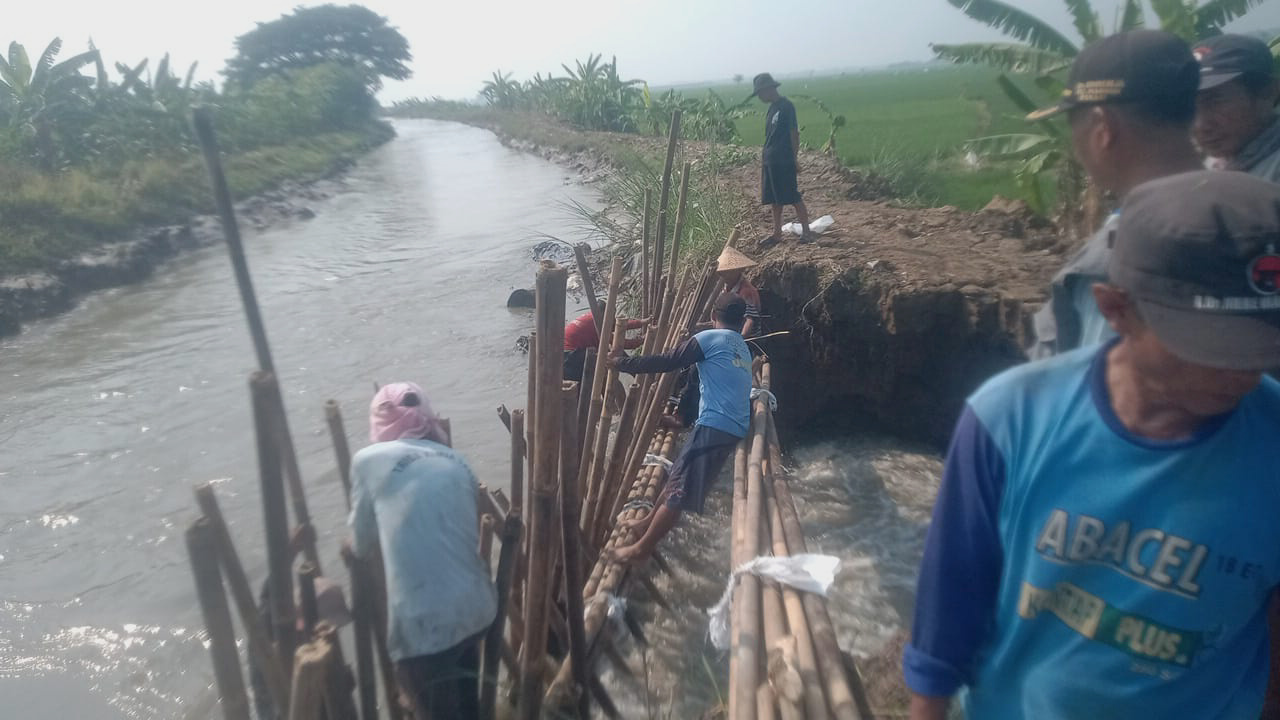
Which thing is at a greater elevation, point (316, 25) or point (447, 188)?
point (316, 25)

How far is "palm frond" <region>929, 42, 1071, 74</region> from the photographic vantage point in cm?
599

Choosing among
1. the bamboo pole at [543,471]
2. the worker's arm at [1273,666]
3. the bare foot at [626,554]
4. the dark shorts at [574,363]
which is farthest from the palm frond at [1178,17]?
the worker's arm at [1273,666]

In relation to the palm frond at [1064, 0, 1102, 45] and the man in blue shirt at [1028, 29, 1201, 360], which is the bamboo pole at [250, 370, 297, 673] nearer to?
the man in blue shirt at [1028, 29, 1201, 360]

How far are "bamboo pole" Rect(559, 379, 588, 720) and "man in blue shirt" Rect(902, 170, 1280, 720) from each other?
4.28 feet

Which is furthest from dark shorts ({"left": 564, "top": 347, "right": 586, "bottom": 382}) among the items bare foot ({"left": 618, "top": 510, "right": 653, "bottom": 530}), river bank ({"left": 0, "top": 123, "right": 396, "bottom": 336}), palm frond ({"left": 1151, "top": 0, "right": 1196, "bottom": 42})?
river bank ({"left": 0, "top": 123, "right": 396, "bottom": 336})

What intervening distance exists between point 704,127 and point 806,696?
1601 cm

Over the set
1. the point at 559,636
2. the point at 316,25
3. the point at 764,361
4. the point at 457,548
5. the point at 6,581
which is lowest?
the point at 6,581

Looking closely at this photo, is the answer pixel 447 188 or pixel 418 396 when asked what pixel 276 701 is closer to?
pixel 418 396

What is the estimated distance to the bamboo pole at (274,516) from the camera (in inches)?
68.4

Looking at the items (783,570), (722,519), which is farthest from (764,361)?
(783,570)

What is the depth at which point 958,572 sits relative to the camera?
123 cm

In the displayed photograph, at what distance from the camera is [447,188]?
79.2ft

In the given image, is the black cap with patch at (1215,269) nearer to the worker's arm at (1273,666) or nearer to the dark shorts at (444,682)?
the worker's arm at (1273,666)

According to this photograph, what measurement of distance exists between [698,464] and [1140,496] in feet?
9.18
